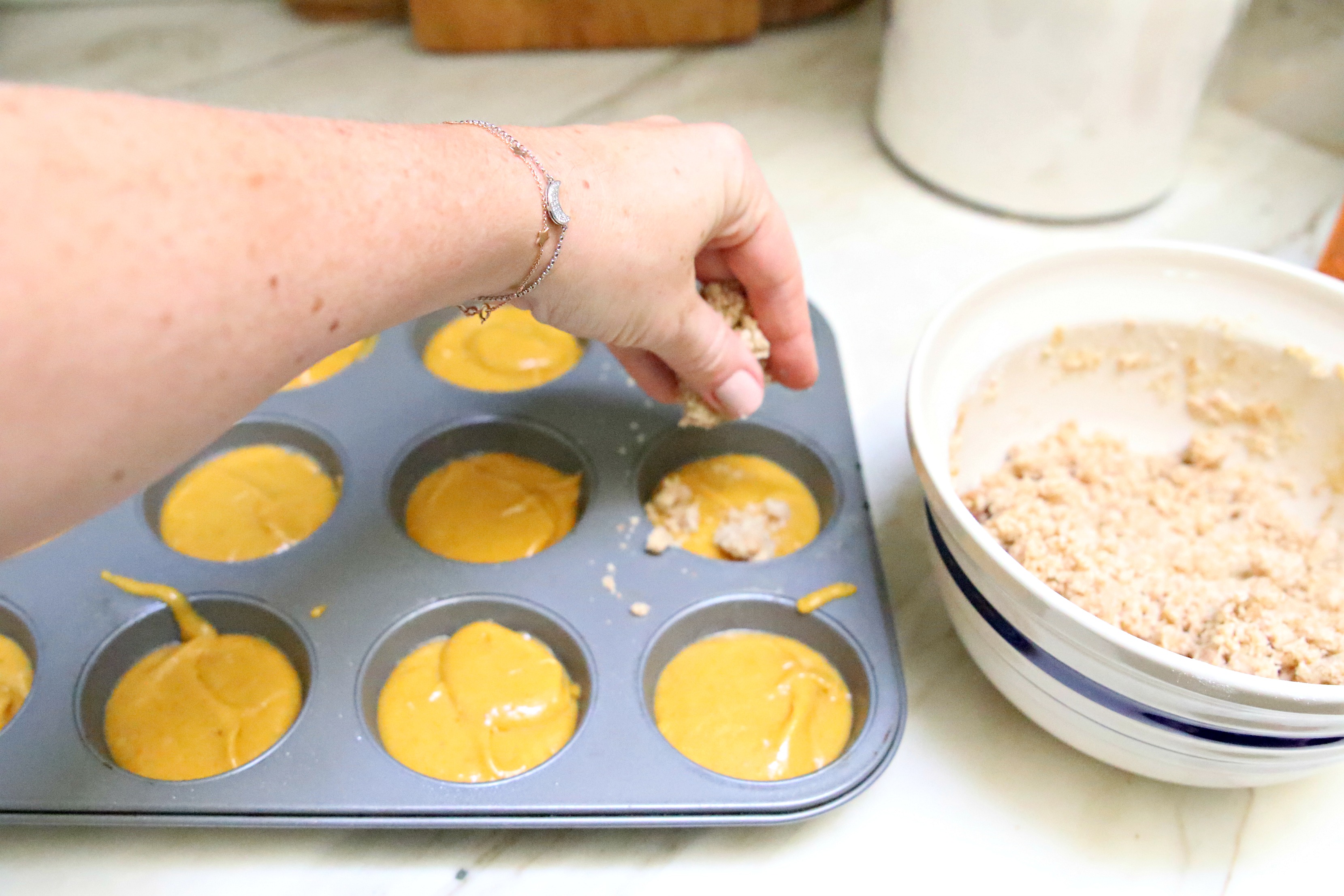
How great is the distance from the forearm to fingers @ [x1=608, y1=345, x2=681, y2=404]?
39cm

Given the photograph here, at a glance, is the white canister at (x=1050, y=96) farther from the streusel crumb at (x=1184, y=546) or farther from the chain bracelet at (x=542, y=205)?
the chain bracelet at (x=542, y=205)

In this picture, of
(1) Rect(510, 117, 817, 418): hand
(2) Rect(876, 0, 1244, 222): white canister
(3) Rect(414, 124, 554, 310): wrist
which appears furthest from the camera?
(2) Rect(876, 0, 1244, 222): white canister

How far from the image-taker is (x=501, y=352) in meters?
1.29

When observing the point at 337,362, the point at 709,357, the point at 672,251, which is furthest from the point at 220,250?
the point at 337,362

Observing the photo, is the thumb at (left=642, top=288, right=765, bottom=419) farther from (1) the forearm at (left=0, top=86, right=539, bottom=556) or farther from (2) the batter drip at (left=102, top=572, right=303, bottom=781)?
(2) the batter drip at (left=102, top=572, right=303, bottom=781)

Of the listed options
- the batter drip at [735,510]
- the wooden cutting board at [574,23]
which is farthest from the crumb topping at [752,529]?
the wooden cutting board at [574,23]

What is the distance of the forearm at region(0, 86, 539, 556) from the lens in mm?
478

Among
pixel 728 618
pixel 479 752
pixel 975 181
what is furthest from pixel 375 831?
A: pixel 975 181

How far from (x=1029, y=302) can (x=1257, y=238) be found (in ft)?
2.21

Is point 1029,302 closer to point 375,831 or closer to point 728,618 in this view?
point 728,618

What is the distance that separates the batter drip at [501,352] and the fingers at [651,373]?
0.21 m

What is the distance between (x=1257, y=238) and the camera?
1.44m

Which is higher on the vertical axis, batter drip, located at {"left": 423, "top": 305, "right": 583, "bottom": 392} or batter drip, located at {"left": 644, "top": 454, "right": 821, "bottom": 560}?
batter drip, located at {"left": 423, "top": 305, "right": 583, "bottom": 392}

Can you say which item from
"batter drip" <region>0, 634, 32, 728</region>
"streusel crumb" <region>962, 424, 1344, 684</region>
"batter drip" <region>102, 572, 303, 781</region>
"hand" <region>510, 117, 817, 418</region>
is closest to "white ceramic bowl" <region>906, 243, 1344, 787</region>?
"streusel crumb" <region>962, 424, 1344, 684</region>
